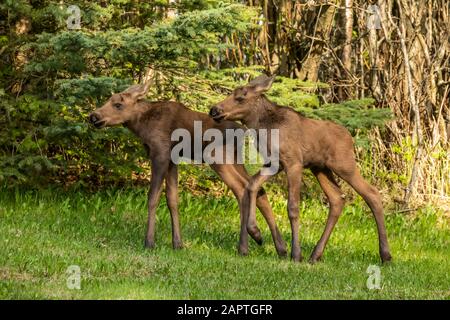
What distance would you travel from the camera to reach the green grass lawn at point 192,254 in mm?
8344

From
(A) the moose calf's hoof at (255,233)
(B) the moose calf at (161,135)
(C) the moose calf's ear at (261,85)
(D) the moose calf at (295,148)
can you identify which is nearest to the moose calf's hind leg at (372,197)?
(D) the moose calf at (295,148)

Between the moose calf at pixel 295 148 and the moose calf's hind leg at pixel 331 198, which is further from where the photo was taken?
the moose calf's hind leg at pixel 331 198

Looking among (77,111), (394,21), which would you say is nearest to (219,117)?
(77,111)

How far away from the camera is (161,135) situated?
34.0 ft

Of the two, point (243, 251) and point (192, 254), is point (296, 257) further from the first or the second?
point (192, 254)

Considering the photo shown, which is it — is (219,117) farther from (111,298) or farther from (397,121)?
(397,121)

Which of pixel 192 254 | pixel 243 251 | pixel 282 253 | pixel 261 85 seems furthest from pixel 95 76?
pixel 282 253

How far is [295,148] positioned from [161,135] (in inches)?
60.7

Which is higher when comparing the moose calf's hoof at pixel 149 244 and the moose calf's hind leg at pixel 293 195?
the moose calf's hind leg at pixel 293 195

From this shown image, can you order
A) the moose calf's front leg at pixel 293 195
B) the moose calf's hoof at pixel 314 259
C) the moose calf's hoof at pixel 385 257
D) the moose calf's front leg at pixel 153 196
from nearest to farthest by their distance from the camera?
the moose calf's front leg at pixel 293 195 < the moose calf's hoof at pixel 314 259 < the moose calf's front leg at pixel 153 196 < the moose calf's hoof at pixel 385 257

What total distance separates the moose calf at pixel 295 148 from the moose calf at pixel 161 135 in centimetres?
37

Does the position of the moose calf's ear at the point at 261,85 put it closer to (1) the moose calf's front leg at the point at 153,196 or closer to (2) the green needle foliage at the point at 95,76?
(1) the moose calf's front leg at the point at 153,196

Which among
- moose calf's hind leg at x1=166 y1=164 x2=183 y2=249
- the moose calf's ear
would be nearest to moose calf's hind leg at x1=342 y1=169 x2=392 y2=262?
the moose calf's ear

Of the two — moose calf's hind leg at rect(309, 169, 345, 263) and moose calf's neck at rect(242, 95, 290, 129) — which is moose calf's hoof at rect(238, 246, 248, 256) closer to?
moose calf's hind leg at rect(309, 169, 345, 263)
